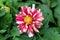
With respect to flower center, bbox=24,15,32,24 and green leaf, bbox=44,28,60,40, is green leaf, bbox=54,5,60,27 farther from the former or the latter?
flower center, bbox=24,15,32,24

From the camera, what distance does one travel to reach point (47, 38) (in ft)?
4.68

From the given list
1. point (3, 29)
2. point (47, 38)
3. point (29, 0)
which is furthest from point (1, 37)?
point (29, 0)

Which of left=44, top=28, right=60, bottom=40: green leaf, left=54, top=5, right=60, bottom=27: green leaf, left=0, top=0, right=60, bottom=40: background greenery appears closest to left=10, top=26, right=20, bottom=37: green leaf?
left=0, top=0, right=60, bottom=40: background greenery

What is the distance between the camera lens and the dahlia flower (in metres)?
1.37

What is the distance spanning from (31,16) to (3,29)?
0.73 ft

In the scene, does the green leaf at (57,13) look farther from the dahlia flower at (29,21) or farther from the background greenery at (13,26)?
the dahlia flower at (29,21)

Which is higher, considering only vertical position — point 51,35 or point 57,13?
point 57,13

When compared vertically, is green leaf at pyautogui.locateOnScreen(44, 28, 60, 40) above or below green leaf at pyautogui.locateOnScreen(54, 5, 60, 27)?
below

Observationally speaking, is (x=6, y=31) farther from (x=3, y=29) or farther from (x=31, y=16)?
(x=31, y=16)

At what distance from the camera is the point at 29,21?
1396mm

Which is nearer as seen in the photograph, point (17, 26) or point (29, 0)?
point (17, 26)

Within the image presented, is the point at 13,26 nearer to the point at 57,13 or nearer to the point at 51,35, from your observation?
the point at 51,35

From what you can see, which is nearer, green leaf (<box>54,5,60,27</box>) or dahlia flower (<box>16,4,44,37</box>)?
dahlia flower (<box>16,4,44,37</box>)

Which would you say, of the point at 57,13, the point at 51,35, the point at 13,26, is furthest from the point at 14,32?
the point at 57,13
